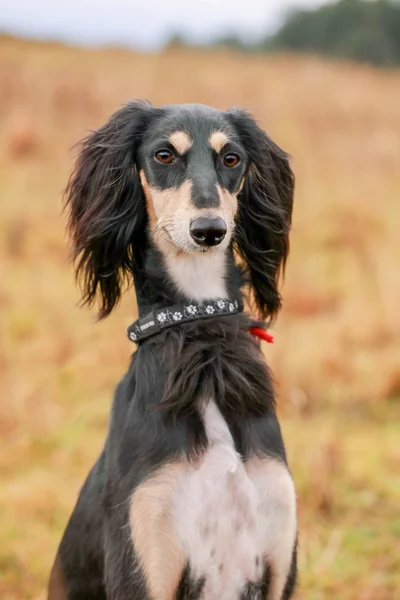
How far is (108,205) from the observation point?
9.43 feet

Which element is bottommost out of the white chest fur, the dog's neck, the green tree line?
the white chest fur

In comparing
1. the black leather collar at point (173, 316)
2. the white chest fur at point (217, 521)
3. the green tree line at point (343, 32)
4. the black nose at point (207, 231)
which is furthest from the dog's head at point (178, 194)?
the green tree line at point (343, 32)

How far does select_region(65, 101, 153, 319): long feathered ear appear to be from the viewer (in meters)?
2.88

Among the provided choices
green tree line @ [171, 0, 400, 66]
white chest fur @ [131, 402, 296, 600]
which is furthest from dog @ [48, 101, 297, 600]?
green tree line @ [171, 0, 400, 66]

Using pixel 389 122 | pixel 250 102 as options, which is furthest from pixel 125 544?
pixel 389 122

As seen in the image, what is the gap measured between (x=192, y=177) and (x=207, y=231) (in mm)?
216

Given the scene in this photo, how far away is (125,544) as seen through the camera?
2609mm

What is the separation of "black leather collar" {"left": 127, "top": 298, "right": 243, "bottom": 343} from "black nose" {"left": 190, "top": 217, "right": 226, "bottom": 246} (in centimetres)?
24

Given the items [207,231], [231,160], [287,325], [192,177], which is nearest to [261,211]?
[231,160]

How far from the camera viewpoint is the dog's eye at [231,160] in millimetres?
2871

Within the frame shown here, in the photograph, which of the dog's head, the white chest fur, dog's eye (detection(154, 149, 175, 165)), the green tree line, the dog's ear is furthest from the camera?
the green tree line

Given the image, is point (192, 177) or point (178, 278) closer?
point (192, 177)

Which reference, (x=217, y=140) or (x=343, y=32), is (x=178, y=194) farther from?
(x=343, y=32)

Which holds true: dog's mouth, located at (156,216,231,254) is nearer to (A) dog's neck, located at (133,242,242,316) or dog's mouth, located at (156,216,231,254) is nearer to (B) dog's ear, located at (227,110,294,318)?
(A) dog's neck, located at (133,242,242,316)
